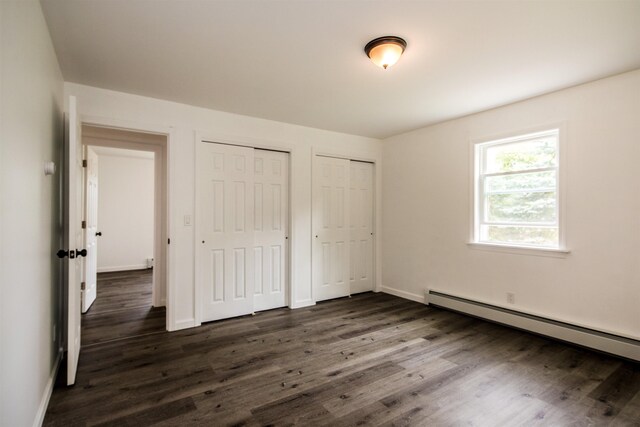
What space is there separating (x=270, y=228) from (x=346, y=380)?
218 cm

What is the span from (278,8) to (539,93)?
2769 mm

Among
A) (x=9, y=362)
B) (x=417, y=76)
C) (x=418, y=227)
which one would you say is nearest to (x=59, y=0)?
(x=9, y=362)

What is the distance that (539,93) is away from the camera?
3.17 meters

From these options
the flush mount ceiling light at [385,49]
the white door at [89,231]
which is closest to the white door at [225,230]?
the white door at [89,231]

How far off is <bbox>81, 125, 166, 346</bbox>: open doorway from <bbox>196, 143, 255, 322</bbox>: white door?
70 centimetres

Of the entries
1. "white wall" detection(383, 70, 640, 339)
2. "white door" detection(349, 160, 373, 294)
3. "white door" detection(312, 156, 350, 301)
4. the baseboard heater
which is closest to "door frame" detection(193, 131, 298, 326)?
A: "white door" detection(312, 156, 350, 301)

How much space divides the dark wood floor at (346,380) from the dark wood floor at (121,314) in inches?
11.0

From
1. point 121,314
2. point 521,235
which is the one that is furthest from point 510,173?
point 121,314

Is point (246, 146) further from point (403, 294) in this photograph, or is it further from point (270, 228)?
point (403, 294)

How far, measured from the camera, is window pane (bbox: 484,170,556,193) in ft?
10.7

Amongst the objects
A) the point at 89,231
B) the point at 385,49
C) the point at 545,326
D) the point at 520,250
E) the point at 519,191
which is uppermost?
the point at 385,49

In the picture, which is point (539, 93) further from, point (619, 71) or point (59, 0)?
point (59, 0)

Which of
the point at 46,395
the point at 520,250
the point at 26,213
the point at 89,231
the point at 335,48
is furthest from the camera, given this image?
the point at 89,231

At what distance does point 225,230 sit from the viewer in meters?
3.76
